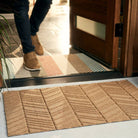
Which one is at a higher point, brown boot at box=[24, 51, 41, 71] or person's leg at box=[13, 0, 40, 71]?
person's leg at box=[13, 0, 40, 71]

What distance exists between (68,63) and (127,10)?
696 millimetres

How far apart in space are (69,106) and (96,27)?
965 millimetres

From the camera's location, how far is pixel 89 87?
70.1 inches

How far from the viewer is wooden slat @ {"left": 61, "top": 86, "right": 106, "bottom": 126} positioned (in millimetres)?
1366

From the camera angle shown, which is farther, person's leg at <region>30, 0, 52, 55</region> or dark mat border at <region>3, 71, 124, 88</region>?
person's leg at <region>30, 0, 52, 55</region>

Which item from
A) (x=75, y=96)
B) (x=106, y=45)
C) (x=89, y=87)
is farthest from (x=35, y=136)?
(x=106, y=45)

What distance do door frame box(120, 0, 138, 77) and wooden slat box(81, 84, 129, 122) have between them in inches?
11.7

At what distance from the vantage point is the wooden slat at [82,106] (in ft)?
4.48

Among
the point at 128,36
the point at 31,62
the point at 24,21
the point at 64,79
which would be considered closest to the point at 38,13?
the point at 24,21

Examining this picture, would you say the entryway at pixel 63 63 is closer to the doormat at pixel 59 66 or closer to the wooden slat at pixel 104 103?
the doormat at pixel 59 66

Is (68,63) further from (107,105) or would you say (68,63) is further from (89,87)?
(107,105)

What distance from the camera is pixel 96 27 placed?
2.26 meters

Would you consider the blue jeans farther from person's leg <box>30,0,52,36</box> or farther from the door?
the door

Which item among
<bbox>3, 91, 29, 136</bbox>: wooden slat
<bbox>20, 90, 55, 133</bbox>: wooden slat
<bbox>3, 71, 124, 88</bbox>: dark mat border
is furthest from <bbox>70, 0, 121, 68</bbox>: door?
<bbox>3, 91, 29, 136</bbox>: wooden slat
